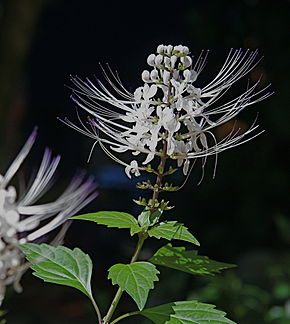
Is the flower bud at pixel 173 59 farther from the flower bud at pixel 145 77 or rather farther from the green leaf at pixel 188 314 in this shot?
the green leaf at pixel 188 314

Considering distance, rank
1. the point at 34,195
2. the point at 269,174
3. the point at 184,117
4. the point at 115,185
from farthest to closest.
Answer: the point at 115,185 → the point at 269,174 → the point at 34,195 → the point at 184,117

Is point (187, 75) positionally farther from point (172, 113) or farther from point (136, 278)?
point (136, 278)

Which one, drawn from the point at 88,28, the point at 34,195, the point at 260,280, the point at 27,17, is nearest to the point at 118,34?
the point at 88,28

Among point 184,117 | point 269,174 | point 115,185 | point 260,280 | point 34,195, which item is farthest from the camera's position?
point 115,185

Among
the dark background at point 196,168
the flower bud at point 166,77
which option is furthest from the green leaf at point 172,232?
the dark background at point 196,168

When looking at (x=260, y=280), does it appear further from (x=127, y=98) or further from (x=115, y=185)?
(x=127, y=98)

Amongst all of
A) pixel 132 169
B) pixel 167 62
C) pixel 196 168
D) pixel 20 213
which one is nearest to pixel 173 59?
pixel 167 62
